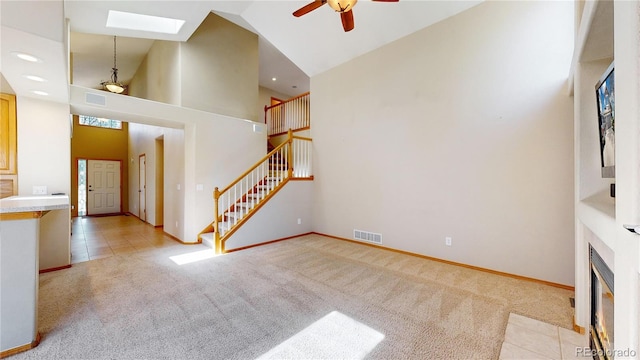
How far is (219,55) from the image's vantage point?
5.73m

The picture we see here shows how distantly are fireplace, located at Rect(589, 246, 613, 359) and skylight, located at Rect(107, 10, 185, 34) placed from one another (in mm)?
6056

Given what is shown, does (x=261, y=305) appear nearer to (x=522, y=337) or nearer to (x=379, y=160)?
(x=522, y=337)

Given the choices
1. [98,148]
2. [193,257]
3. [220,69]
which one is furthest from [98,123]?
[193,257]

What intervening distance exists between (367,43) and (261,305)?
4.69 metres

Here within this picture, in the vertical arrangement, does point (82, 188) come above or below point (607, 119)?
below

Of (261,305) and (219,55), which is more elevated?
(219,55)

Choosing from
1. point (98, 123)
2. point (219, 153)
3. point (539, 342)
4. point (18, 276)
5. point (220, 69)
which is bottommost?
point (539, 342)

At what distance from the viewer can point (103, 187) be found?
884cm

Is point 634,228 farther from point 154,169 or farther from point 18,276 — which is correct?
point 154,169

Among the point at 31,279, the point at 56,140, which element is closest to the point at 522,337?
the point at 31,279

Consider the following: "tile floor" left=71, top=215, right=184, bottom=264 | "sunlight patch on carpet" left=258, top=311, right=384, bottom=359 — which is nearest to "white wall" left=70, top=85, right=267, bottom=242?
"tile floor" left=71, top=215, right=184, bottom=264

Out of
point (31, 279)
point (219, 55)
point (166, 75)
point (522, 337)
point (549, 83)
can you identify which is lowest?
point (522, 337)

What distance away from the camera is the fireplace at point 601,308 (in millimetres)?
1325

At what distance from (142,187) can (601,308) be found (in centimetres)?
961
